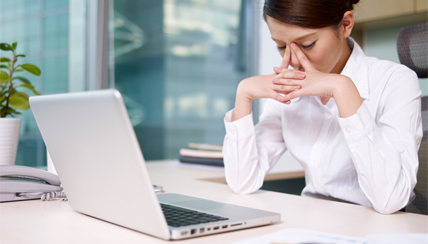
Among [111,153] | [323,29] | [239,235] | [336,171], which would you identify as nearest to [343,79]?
[323,29]

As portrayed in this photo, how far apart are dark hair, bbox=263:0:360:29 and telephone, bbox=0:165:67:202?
73 centimetres

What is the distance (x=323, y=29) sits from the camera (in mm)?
1037

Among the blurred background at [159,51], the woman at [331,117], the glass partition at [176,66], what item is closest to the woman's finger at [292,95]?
the woman at [331,117]

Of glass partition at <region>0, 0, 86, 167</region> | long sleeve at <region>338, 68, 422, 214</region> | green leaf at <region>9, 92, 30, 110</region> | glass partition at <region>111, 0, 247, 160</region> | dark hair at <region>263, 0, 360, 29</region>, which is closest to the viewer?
long sleeve at <region>338, 68, 422, 214</region>

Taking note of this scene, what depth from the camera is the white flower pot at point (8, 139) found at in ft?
4.13

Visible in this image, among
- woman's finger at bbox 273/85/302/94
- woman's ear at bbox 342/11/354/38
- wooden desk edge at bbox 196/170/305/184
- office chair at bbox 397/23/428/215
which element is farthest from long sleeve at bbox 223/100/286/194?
office chair at bbox 397/23/428/215

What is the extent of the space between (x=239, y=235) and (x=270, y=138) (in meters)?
0.67

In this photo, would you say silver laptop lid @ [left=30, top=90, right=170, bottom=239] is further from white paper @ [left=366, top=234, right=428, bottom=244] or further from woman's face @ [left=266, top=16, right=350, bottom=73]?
woman's face @ [left=266, top=16, right=350, bottom=73]

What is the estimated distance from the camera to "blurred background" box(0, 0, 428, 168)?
2.02 m

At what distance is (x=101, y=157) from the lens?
60 centimetres

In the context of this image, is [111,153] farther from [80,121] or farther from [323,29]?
[323,29]

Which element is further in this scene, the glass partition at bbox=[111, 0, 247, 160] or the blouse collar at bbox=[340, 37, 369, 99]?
the glass partition at bbox=[111, 0, 247, 160]

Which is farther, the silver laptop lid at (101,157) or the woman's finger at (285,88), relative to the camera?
the woman's finger at (285,88)

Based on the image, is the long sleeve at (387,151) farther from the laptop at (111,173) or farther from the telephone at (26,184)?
the telephone at (26,184)
